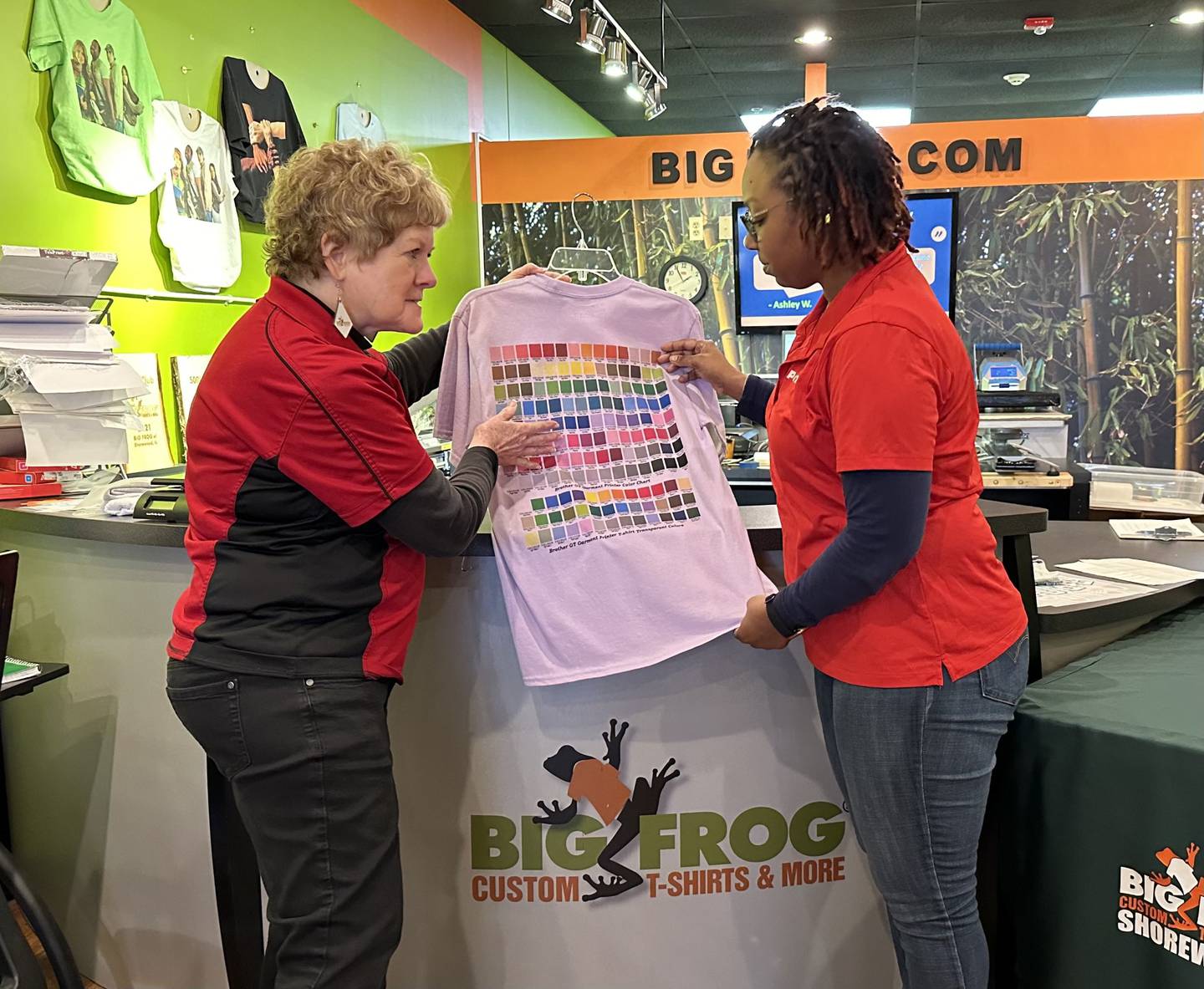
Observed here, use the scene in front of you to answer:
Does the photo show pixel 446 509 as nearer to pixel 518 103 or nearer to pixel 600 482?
pixel 600 482

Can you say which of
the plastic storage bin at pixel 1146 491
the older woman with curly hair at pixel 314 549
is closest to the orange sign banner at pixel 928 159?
the plastic storage bin at pixel 1146 491

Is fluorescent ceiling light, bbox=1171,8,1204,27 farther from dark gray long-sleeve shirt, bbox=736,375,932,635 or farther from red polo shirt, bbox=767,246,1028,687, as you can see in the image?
dark gray long-sleeve shirt, bbox=736,375,932,635

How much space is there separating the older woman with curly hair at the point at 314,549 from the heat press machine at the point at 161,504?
0.54m

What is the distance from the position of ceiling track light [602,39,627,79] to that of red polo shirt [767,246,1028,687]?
508 centimetres

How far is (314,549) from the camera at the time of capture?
1356 mm

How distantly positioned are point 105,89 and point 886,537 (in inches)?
135

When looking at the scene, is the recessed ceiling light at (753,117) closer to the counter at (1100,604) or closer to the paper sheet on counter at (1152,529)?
the paper sheet on counter at (1152,529)

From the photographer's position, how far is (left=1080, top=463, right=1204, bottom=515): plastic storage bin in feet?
12.6

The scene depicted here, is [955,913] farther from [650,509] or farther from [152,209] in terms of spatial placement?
[152,209]

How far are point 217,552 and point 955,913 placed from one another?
1127mm

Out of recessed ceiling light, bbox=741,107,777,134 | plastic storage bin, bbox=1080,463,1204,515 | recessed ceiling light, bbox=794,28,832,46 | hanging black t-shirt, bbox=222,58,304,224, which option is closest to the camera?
plastic storage bin, bbox=1080,463,1204,515

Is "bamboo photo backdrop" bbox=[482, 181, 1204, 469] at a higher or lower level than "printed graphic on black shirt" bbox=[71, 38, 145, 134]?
lower

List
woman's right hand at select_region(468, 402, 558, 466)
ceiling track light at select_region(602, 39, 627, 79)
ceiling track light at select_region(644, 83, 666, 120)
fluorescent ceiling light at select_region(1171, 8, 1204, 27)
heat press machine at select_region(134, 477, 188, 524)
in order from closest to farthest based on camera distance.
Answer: woman's right hand at select_region(468, 402, 558, 466), heat press machine at select_region(134, 477, 188, 524), ceiling track light at select_region(602, 39, 627, 79), fluorescent ceiling light at select_region(1171, 8, 1204, 27), ceiling track light at select_region(644, 83, 666, 120)

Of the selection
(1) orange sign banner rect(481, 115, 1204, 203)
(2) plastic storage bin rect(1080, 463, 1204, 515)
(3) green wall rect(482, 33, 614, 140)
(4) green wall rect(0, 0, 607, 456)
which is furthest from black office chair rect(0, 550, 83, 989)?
(3) green wall rect(482, 33, 614, 140)
